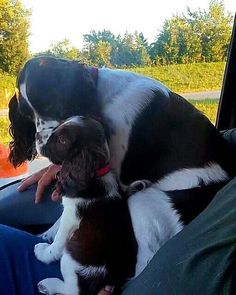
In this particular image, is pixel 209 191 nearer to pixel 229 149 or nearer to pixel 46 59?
pixel 229 149

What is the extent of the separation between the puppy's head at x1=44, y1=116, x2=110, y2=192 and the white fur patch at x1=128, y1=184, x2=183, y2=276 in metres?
0.14

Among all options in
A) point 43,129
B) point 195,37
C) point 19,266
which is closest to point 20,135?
point 43,129

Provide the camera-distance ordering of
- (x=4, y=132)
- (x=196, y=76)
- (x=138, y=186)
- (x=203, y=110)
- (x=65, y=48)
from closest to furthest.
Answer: (x=138, y=186), (x=203, y=110), (x=4, y=132), (x=65, y=48), (x=196, y=76)

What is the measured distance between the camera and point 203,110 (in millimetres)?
1794

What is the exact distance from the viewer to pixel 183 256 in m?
0.93

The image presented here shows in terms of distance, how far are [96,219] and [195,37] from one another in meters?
1.22

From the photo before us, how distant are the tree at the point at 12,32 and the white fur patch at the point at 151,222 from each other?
0.90 metres

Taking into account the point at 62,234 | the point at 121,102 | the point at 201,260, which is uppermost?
the point at 121,102

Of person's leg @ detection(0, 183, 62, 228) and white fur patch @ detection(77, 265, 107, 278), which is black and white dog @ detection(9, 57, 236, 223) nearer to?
white fur patch @ detection(77, 265, 107, 278)

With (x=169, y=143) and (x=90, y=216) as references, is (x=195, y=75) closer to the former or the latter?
(x=169, y=143)

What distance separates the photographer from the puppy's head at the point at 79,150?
4.09 feet

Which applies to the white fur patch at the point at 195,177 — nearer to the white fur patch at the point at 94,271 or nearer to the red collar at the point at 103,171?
the red collar at the point at 103,171

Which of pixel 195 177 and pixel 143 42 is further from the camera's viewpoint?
pixel 143 42

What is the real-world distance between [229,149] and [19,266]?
0.63 meters
